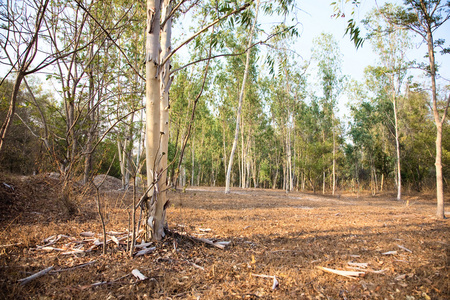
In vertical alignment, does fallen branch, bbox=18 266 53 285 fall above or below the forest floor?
above

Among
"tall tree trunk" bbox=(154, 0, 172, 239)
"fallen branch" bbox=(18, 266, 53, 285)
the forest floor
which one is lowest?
the forest floor

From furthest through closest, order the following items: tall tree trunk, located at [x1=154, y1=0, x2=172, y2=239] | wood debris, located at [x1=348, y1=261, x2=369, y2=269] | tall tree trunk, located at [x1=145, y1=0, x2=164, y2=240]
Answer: tall tree trunk, located at [x1=154, y1=0, x2=172, y2=239], tall tree trunk, located at [x1=145, y1=0, x2=164, y2=240], wood debris, located at [x1=348, y1=261, x2=369, y2=269]

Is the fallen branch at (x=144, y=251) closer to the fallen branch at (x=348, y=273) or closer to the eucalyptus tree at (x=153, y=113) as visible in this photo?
the eucalyptus tree at (x=153, y=113)

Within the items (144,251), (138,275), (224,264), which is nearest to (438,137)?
(224,264)

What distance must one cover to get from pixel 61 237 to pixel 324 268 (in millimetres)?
3706

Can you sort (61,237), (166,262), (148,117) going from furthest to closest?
(61,237) → (148,117) → (166,262)

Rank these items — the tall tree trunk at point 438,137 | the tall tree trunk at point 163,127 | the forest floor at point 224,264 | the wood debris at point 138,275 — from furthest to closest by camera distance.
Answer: the tall tree trunk at point 438,137 → the tall tree trunk at point 163,127 → the wood debris at point 138,275 → the forest floor at point 224,264

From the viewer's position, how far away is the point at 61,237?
3.69 meters

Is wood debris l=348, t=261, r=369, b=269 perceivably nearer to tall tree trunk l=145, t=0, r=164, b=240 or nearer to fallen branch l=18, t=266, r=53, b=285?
tall tree trunk l=145, t=0, r=164, b=240

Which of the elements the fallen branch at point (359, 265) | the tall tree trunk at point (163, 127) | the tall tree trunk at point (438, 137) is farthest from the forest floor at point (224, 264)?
the tall tree trunk at point (438, 137)

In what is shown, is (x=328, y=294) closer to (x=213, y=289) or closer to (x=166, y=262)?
(x=213, y=289)

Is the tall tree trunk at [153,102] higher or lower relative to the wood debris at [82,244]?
higher

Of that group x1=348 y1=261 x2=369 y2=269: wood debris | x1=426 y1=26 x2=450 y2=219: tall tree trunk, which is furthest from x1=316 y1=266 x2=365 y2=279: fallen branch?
x1=426 y1=26 x2=450 y2=219: tall tree trunk

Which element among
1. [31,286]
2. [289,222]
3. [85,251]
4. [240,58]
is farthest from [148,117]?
[240,58]
